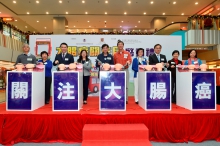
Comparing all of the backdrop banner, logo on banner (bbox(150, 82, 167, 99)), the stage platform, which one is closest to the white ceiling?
the backdrop banner

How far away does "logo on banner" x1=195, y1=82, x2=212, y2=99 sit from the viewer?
2944 millimetres

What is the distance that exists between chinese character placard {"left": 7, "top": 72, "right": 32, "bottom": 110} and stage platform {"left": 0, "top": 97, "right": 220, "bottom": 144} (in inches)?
7.8

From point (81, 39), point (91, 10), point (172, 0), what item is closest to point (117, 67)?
point (81, 39)

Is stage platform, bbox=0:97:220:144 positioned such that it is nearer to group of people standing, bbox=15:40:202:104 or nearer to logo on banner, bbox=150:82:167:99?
logo on banner, bbox=150:82:167:99

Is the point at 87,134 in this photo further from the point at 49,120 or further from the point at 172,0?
the point at 172,0

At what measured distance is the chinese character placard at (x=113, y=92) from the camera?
295 centimetres

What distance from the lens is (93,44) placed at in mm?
6270

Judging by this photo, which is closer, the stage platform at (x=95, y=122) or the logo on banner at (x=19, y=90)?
the stage platform at (x=95, y=122)

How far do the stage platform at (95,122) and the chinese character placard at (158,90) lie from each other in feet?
0.60

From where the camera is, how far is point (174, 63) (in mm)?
3812

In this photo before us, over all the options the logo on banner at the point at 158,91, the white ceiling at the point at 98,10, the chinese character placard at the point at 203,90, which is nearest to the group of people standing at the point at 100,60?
the chinese character placard at the point at 203,90

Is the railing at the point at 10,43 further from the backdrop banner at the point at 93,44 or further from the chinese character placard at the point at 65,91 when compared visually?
the chinese character placard at the point at 65,91

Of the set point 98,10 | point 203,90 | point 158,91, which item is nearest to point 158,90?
point 158,91

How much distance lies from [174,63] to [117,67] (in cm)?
149
